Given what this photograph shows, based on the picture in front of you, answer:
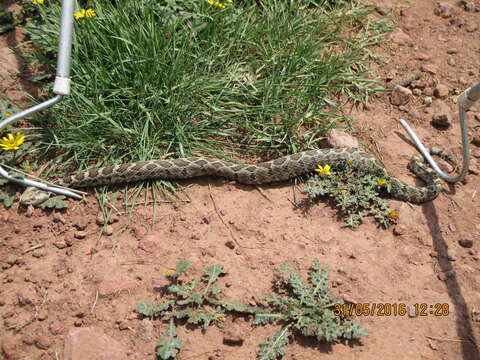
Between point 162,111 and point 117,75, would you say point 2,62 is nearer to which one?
point 117,75

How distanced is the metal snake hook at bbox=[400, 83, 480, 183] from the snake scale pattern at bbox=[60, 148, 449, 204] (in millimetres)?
105

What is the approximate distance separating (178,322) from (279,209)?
1.82 metres

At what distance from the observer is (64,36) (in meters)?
4.38

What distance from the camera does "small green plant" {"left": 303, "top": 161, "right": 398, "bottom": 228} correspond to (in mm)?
4891

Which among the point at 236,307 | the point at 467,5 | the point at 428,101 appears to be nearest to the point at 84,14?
the point at 236,307

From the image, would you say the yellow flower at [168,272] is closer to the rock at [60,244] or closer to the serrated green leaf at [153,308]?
the serrated green leaf at [153,308]

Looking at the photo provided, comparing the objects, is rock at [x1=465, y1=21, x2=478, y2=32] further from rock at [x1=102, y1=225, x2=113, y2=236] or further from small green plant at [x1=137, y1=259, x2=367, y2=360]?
rock at [x1=102, y1=225, x2=113, y2=236]

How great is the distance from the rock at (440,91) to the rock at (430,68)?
0.35 meters

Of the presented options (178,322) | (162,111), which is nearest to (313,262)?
(178,322)

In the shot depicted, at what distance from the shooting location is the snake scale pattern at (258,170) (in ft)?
16.7

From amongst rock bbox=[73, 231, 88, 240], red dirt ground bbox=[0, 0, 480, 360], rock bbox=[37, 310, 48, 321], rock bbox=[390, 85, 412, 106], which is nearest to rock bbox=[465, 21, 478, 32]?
rock bbox=[390, 85, 412, 106]

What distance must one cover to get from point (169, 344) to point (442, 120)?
4.67m

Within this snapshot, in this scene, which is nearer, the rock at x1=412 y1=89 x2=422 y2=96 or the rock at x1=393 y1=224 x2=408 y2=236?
the rock at x1=393 y1=224 x2=408 y2=236

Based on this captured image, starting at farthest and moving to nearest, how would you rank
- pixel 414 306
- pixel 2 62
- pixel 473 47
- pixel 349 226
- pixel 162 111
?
pixel 473 47 → pixel 2 62 → pixel 162 111 → pixel 349 226 → pixel 414 306
